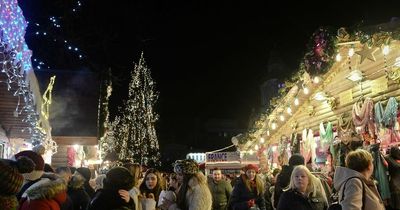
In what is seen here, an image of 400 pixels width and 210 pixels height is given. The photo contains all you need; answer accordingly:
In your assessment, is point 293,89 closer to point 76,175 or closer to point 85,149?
point 76,175

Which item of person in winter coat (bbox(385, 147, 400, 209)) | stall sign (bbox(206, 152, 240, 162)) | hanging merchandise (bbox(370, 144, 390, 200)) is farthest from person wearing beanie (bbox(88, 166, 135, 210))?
stall sign (bbox(206, 152, 240, 162))

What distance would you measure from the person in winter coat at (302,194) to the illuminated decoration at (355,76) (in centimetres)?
477

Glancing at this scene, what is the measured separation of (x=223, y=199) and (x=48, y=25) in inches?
597

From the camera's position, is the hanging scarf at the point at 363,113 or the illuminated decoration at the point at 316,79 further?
the illuminated decoration at the point at 316,79

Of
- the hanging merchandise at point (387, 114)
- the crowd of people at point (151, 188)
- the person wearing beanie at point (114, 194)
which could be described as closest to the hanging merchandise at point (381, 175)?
the crowd of people at point (151, 188)

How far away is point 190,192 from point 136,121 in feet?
127

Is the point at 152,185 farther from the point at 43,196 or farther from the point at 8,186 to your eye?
the point at 8,186

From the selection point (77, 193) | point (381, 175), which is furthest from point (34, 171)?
point (381, 175)

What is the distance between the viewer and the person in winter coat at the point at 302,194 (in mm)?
4977

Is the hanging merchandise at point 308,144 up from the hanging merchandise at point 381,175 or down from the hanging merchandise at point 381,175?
up

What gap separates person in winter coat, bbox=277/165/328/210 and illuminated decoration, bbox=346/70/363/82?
188 inches

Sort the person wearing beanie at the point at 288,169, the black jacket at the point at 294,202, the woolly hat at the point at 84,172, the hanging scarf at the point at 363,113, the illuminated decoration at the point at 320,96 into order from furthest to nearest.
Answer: the illuminated decoration at the point at 320,96, the hanging scarf at the point at 363,113, the woolly hat at the point at 84,172, the person wearing beanie at the point at 288,169, the black jacket at the point at 294,202

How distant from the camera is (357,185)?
4.32m

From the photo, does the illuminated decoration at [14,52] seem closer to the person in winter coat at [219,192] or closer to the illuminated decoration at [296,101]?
the person in winter coat at [219,192]
